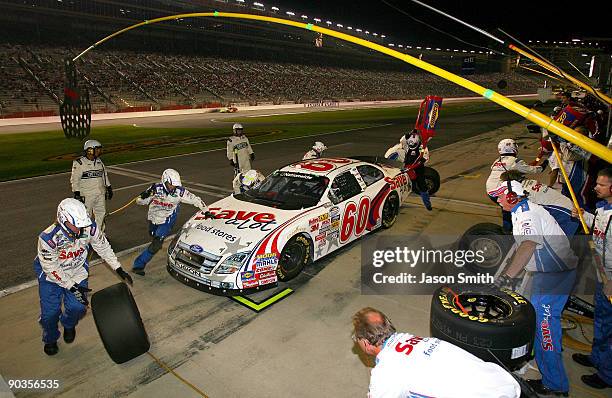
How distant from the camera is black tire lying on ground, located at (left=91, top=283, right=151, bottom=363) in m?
3.90

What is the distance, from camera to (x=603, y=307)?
367 centimetres

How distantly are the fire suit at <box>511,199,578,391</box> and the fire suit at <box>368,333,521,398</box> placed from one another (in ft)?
5.29

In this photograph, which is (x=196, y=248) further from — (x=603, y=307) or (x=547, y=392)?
(x=603, y=307)

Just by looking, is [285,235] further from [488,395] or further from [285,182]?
[488,395]

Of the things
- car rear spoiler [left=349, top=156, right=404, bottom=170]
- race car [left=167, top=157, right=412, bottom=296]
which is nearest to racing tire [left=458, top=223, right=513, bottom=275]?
race car [left=167, top=157, right=412, bottom=296]

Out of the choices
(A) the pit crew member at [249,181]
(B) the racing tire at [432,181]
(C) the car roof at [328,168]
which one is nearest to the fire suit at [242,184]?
(A) the pit crew member at [249,181]

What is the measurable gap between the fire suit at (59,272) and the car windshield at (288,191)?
265 cm

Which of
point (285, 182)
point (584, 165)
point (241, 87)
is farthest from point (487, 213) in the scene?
point (241, 87)

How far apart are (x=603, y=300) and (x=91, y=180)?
24.6 feet

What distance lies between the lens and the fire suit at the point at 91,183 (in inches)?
272

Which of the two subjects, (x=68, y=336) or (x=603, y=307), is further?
(x=68, y=336)

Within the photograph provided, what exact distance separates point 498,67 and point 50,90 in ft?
348

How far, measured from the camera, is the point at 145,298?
5285 millimetres

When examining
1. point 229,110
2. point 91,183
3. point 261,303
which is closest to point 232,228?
point 261,303
